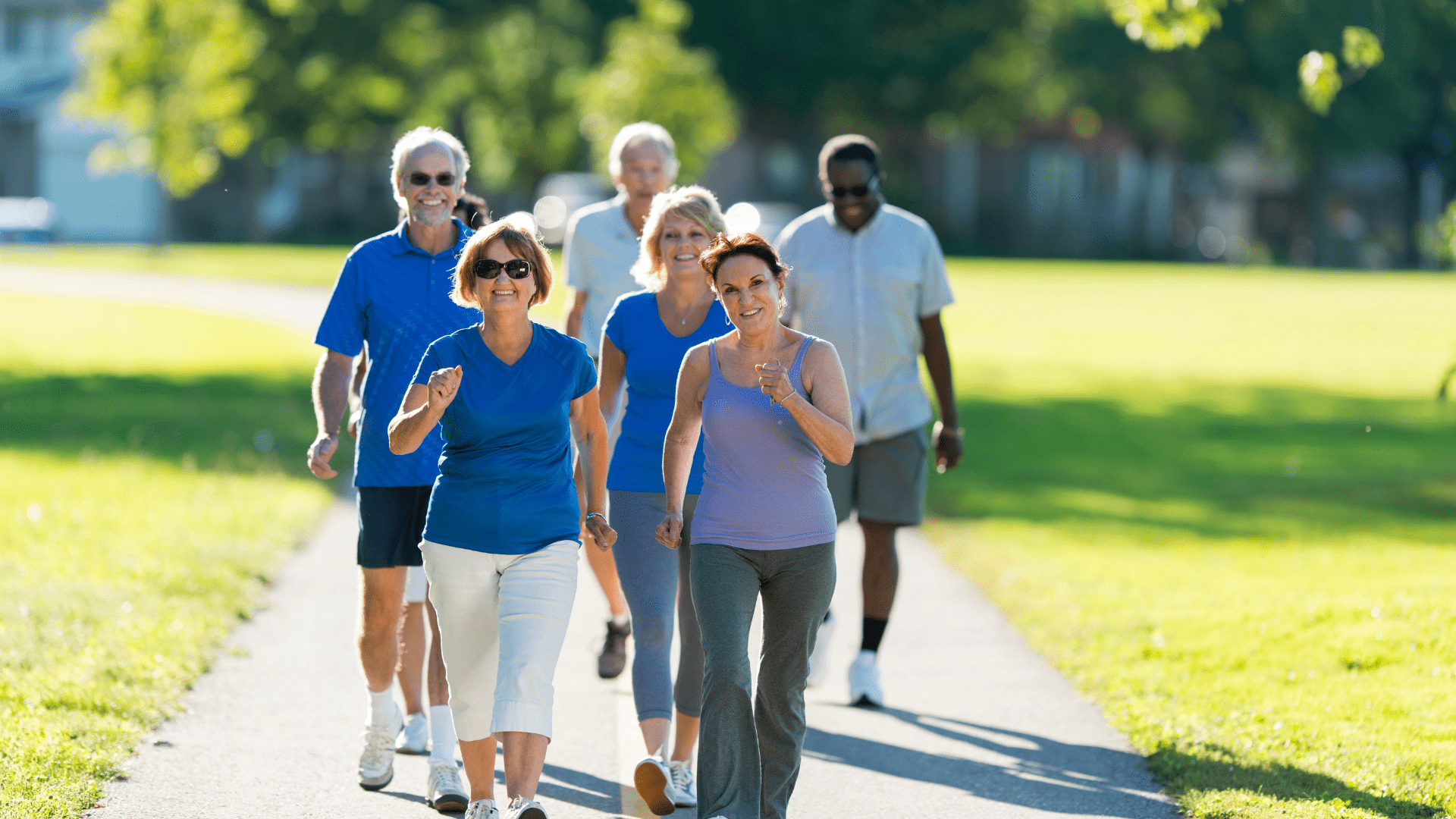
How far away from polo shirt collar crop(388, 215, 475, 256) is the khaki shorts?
6.48 feet

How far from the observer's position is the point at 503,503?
4.80 m

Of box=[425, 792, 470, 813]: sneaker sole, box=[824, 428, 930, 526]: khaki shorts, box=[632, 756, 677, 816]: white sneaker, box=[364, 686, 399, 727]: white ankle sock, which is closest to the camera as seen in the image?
box=[632, 756, 677, 816]: white sneaker

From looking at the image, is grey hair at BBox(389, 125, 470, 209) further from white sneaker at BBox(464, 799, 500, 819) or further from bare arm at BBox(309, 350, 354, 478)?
white sneaker at BBox(464, 799, 500, 819)

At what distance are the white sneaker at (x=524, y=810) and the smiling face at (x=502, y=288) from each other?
52.5 inches

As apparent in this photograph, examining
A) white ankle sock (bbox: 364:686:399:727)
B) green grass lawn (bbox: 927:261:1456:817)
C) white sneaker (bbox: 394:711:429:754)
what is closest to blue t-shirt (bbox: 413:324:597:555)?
white ankle sock (bbox: 364:686:399:727)

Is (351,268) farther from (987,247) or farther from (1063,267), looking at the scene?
(987,247)

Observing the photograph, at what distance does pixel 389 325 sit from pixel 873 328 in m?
2.21

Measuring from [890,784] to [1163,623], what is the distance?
3.11m

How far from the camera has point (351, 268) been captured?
564cm

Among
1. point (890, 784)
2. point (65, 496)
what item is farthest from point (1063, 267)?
point (890, 784)

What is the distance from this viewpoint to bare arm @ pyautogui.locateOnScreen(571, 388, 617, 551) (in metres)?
5.10

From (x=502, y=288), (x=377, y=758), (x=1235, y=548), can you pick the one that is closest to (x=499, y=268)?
(x=502, y=288)

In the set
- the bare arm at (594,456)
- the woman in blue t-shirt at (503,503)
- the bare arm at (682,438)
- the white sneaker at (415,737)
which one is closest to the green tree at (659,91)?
the white sneaker at (415,737)

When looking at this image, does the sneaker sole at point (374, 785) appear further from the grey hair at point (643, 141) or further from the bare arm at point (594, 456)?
the grey hair at point (643, 141)
